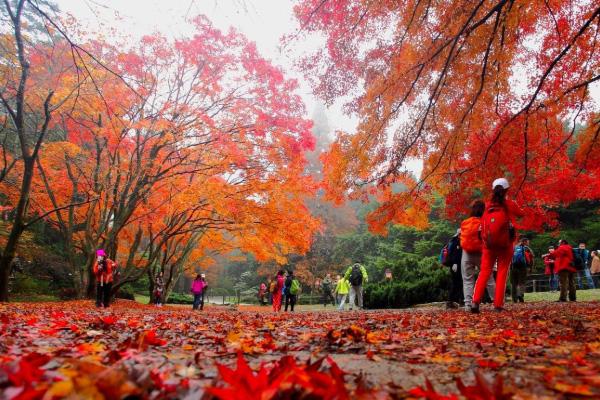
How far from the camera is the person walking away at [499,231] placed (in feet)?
15.1

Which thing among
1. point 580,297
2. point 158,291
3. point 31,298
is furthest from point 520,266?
point 31,298

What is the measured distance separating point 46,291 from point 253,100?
13544 millimetres

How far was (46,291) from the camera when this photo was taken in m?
17.0

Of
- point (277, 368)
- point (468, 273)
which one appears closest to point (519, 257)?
point (468, 273)

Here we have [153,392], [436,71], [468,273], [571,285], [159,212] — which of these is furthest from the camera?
[159,212]

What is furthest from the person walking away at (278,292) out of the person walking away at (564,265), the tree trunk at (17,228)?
the person walking away at (564,265)

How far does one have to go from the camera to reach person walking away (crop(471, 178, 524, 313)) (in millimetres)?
4590

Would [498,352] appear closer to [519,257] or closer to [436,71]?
[436,71]

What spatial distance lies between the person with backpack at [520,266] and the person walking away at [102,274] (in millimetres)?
9843

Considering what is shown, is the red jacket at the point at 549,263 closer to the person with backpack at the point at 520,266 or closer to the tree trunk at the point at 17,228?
the person with backpack at the point at 520,266

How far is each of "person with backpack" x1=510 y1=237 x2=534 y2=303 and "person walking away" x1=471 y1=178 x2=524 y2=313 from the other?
4.75 m

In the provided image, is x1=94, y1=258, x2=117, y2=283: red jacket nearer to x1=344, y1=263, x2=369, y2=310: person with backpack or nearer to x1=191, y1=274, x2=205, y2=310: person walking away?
x1=191, y1=274, x2=205, y2=310: person walking away

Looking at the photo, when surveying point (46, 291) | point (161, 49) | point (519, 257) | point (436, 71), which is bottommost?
point (46, 291)

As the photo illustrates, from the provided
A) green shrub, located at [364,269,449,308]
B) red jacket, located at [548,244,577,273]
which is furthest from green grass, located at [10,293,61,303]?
red jacket, located at [548,244,577,273]
